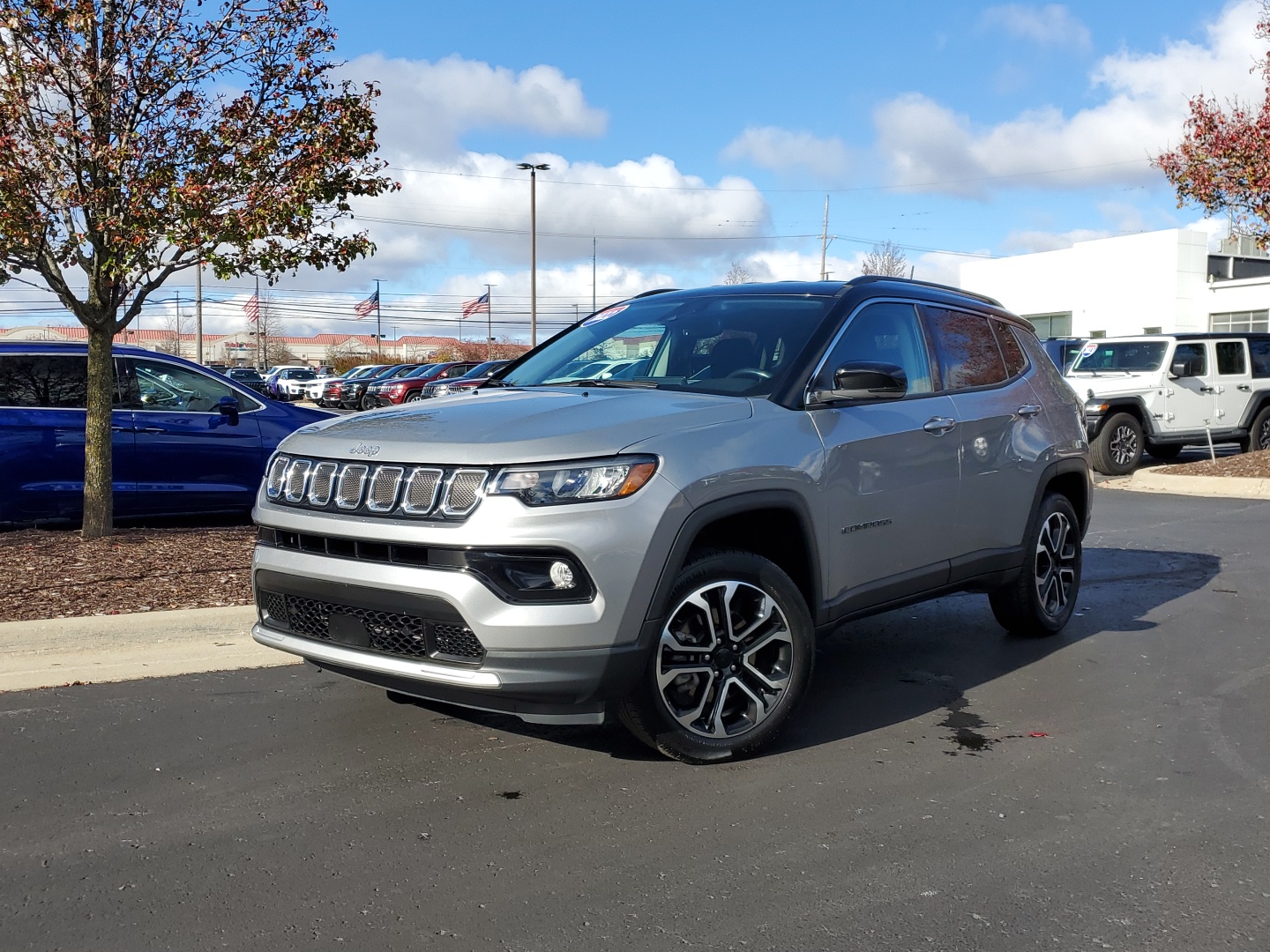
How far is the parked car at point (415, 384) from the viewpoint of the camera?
111ft

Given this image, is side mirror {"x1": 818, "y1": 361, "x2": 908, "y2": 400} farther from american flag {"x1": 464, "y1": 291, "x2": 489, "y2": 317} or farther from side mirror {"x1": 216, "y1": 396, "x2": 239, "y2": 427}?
american flag {"x1": 464, "y1": 291, "x2": 489, "y2": 317}

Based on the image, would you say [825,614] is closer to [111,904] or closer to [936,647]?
[936,647]

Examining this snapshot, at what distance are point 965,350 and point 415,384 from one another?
29.0 meters

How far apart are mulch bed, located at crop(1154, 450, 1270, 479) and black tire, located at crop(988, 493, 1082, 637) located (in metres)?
8.53

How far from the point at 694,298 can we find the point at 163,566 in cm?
390

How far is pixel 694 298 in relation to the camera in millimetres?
5582

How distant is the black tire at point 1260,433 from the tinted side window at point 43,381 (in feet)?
49.4

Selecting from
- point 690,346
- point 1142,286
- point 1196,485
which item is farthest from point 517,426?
point 1142,286

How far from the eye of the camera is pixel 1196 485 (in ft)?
45.5

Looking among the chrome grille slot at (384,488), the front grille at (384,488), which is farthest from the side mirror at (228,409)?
the chrome grille slot at (384,488)

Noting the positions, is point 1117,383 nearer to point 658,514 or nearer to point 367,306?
point 658,514

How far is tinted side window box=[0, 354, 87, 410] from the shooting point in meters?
9.06

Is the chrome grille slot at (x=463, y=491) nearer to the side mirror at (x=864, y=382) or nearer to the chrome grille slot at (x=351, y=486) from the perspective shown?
the chrome grille slot at (x=351, y=486)

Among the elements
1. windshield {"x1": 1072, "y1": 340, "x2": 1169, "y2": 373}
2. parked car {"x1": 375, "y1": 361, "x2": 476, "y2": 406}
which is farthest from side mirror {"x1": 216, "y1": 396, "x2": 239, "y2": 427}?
parked car {"x1": 375, "y1": 361, "x2": 476, "y2": 406}
